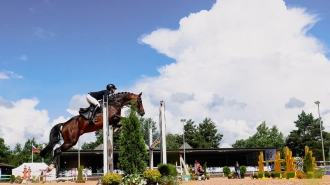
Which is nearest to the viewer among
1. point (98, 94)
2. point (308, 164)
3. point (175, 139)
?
point (98, 94)

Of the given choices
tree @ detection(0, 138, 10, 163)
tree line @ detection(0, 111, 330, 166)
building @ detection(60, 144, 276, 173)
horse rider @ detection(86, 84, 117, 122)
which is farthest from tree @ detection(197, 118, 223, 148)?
horse rider @ detection(86, 84, 117, 122)

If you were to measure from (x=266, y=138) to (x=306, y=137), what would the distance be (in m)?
11.6

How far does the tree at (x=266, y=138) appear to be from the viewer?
7144 cm

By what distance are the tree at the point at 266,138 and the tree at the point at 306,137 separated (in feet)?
19.9

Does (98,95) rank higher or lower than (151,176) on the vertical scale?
higher

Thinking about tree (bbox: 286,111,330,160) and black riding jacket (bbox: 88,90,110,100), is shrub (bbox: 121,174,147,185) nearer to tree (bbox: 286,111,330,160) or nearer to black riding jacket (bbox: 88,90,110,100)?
black riding jacket (bbox: 88,90,110,100)

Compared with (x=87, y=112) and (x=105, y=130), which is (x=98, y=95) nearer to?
(x=87, y=112)

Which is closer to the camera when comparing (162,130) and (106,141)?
(106,141)

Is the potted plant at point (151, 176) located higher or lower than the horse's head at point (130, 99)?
lower

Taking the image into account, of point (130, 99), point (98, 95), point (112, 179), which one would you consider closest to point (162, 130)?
point (130, 99)

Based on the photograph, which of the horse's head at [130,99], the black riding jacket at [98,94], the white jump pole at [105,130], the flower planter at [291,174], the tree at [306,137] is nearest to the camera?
the white jump pole at [105,130]

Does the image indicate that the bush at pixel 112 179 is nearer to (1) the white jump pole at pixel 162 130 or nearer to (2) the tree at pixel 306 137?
(1) the white jump pole at pixel 162 130

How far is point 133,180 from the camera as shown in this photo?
1147 cm

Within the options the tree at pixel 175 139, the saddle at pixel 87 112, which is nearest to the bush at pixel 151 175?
the saddle at pixel 87 112
